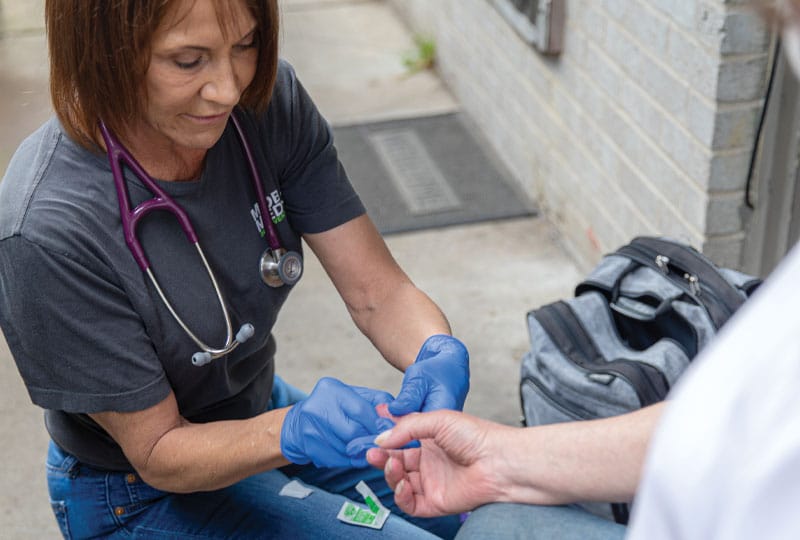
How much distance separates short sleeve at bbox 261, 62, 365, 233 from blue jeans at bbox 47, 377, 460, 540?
1.38 feet

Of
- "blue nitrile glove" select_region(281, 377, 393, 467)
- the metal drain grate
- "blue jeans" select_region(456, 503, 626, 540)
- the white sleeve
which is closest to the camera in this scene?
the white sleeve

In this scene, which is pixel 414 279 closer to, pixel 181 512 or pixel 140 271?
pixel 181 512

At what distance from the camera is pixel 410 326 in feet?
5.62

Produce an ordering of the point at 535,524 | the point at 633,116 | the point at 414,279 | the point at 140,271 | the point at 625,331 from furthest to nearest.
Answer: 1. the point at 414,279
2. the point at 633,116
3. the point at 625,331
4. the point at 140,271
5. the point at 535,524

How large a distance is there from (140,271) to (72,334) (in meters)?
0.12

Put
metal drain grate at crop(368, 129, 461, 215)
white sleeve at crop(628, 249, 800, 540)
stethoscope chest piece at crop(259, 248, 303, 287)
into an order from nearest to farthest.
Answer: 1. white sleeve at crop(628, 249, 800, 540)
2. stethoscope chest piece at crop(259, 248, 303, 287)
3. metal drain grate at crop(368, 129, 461, 215)

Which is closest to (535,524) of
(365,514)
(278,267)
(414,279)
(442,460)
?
(442,460)

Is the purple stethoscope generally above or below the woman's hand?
above

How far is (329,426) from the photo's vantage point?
4.71 ft

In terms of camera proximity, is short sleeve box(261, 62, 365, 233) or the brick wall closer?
short sleeve box(261, 62, 365, 233)

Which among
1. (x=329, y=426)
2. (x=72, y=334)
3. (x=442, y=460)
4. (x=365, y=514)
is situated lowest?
(x=365, y=514)

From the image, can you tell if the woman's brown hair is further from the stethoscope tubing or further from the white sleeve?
the white sleeve

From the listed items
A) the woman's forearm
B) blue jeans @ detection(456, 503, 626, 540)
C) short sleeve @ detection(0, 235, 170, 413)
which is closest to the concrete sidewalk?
short sleeve @ detection(0, 235, 170, 413)

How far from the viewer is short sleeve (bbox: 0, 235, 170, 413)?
140 cm
